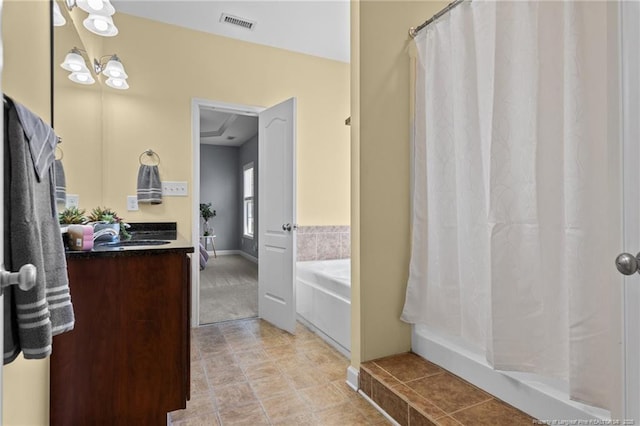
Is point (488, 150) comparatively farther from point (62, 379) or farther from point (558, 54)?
point (62, 379)

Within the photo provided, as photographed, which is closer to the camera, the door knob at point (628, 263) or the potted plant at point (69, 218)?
the door knob at point (628, 263)

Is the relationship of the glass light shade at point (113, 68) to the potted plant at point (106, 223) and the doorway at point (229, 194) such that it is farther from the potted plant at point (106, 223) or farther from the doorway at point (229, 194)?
the doorway at point (229, 194)

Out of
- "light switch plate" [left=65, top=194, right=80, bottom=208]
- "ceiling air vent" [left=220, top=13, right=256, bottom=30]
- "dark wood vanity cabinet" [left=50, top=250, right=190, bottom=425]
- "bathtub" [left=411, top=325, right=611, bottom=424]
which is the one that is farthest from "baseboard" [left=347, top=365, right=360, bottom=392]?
"ceiling air vent" [left=220, top=13, right=256, bottom=30]

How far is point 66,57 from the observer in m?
1.78

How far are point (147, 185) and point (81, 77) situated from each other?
105cm

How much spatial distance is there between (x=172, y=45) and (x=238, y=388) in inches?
113

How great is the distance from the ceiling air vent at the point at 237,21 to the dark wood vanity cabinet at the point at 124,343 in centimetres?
242

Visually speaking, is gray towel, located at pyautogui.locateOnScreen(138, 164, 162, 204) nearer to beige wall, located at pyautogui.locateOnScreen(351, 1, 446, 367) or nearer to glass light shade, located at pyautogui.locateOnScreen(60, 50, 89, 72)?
glass light shade, located at pyautogui.locateOnScreen(60, 50, 89, 72)

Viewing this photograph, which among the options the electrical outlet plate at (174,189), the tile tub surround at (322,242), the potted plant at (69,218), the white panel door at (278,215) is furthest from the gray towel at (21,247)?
the tile tub surround at (322,242)

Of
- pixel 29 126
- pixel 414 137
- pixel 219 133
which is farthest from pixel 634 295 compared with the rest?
pixel 219 133

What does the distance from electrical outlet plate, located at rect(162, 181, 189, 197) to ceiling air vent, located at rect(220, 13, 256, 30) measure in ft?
4.86

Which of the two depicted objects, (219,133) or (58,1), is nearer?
(58,1)

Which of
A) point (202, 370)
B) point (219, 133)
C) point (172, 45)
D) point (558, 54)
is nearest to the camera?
point (558, 54)

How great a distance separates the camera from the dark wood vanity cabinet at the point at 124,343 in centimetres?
141
